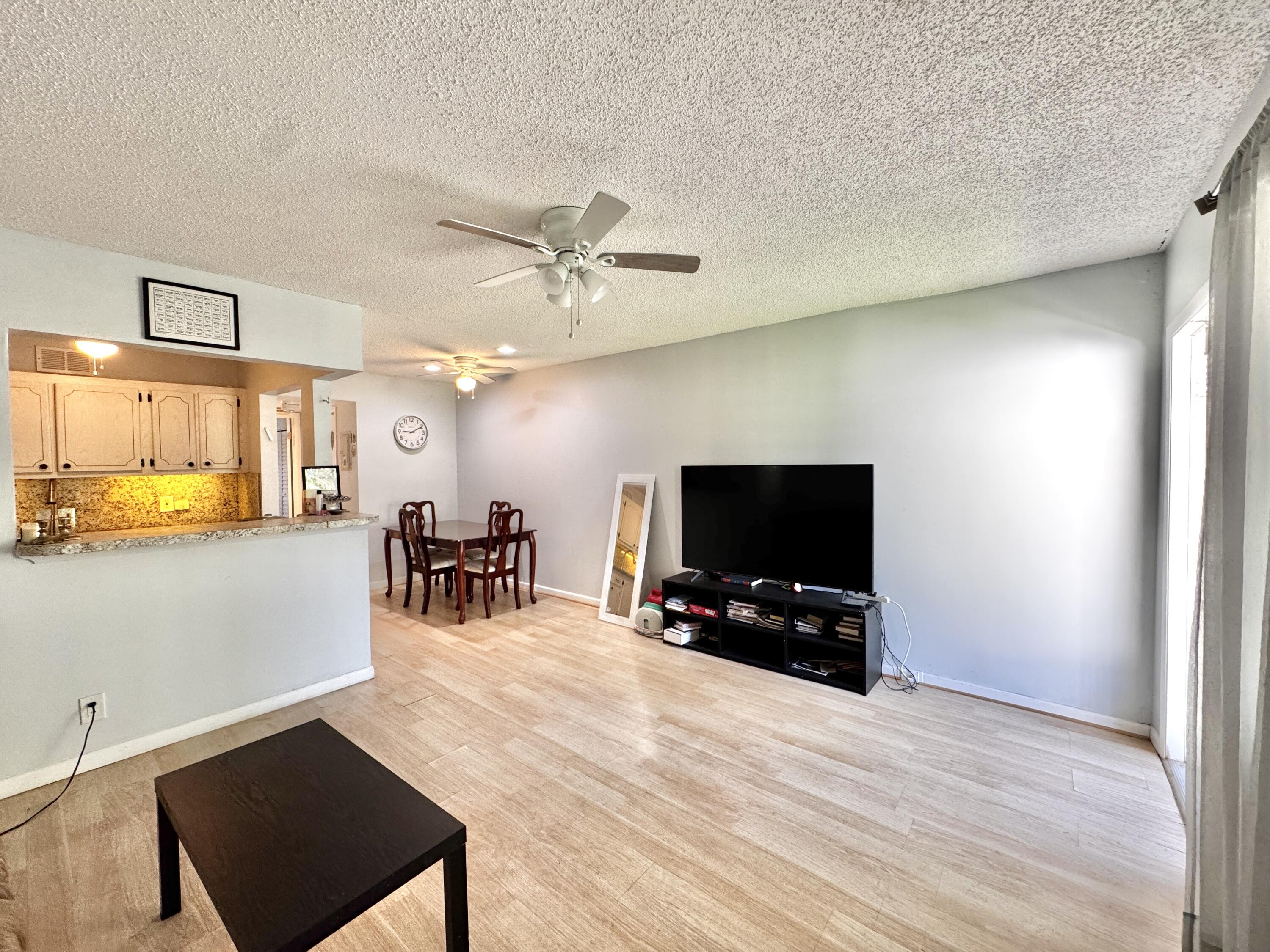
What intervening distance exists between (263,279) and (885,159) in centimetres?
311

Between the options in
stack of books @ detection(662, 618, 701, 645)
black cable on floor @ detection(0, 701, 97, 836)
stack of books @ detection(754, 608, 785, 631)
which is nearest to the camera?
black cable on floor @ detection(0, 701, 97, 836)

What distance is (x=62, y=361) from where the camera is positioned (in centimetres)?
311

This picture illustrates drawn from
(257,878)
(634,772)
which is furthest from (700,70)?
(634,772)

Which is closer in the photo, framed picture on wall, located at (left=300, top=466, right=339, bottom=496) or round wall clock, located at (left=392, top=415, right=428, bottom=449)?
framed picture on wall, located at (left=300, top=466, right=339, bottom=496)

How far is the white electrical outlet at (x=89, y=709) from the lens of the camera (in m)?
2.37

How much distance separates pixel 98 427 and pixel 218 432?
1.91 feet

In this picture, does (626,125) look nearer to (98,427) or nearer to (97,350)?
(97,350)

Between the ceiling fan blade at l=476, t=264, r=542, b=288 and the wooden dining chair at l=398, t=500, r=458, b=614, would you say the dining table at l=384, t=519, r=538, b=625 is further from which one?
the ceiling fan blade at l=476, t=264, r=542, b=288

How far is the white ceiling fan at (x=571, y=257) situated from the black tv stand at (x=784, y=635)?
2300 millimetres

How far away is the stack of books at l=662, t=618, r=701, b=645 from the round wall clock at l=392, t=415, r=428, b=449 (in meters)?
3.79

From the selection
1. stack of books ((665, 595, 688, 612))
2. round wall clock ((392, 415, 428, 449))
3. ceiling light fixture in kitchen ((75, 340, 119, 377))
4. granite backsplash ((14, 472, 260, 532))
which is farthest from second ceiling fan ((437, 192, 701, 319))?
round wall clock ((392, 415, 428, 449))

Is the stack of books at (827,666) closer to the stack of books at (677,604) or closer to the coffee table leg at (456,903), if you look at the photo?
the stack of books at (677,604)

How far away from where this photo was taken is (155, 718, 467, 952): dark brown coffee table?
1.10 m

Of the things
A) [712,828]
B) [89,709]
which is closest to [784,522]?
[712,828]
